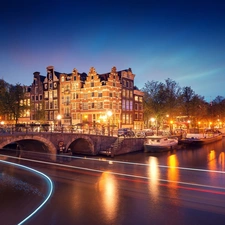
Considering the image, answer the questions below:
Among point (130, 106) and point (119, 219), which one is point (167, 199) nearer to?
point (119, 219)

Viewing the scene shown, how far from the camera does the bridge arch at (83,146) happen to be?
1359 inches

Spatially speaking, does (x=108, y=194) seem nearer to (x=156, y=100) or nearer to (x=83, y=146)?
(x=83, y=146)

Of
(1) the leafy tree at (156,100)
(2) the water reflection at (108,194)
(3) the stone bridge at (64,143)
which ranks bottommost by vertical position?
(2) the water reflection at (108,194)

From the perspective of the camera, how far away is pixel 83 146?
117ft

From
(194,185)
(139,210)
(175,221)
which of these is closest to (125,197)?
(139,210)

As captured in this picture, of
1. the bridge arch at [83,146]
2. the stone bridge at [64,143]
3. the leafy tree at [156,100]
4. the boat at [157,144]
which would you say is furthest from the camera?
the leafy tree at [156,100]

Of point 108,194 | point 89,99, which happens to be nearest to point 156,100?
point 89,99

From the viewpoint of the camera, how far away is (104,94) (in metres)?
53.3

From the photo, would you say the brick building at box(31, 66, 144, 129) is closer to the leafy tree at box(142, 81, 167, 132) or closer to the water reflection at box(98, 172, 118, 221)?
the leafy tree at box(142, 81, 167, 132)

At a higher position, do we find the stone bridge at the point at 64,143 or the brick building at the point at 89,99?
the brick building at the point at 89,99

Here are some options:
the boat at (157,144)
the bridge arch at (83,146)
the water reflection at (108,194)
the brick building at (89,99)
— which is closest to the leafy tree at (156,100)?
the brick building at (89,99)

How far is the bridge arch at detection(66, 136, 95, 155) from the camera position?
3451cm

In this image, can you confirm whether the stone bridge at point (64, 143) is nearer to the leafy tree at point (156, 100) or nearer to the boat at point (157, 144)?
the boat at point (157, 144)

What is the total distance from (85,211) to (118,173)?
7.67 meters
